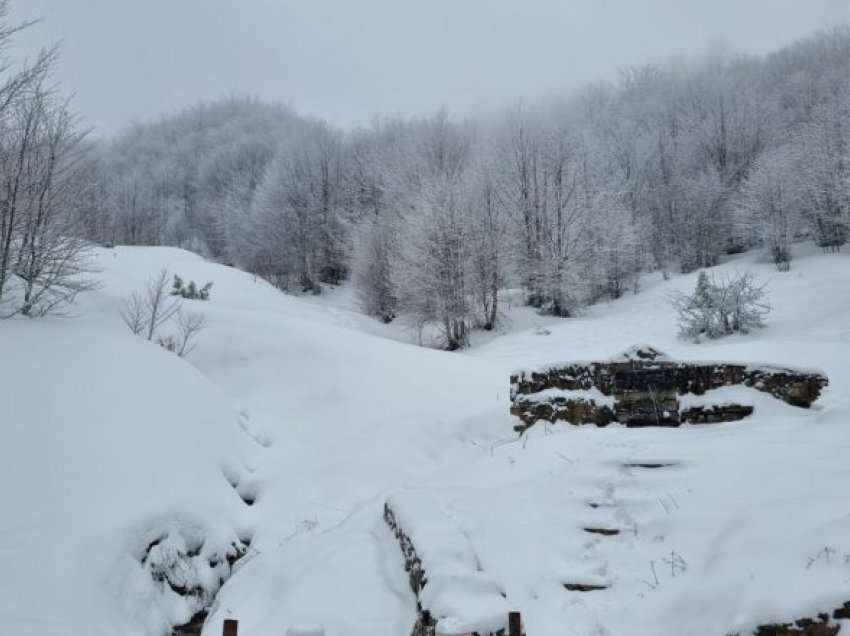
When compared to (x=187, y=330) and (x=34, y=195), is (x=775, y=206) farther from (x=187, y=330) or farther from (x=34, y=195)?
(x=34, y=195)

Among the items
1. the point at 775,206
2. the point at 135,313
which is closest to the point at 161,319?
the point at 135,313

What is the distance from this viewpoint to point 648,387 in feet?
24.2

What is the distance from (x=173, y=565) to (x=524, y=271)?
80.2 ft

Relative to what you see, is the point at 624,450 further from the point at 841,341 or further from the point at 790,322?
the point at 790,322

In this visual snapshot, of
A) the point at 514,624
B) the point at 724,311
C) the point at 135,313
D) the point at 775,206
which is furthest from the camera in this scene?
the point at 775,206

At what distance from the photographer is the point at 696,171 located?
4038cm

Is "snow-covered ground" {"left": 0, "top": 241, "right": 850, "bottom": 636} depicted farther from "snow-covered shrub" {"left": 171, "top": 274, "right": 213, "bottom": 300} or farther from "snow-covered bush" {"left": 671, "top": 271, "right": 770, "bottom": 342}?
"snow-covered bush" {"left": 671, "top": 271, "right": 770, "bottom": 342}

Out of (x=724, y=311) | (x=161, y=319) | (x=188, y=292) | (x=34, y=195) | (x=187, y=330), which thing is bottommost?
(x=724, y=311)

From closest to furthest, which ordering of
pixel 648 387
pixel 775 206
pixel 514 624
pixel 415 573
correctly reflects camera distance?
pixel 514 624 < pixel 415 573 < pixel 648 387 < pixel 775 206

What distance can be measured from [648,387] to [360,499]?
4.02 m

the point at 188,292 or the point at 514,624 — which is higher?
the point at 188,292

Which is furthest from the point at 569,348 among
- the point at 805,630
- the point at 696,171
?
the point at 696,171

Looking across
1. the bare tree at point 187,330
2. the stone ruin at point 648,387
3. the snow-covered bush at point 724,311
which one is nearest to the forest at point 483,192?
the bare tree at point 187,330

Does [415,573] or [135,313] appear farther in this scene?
[135,313]
